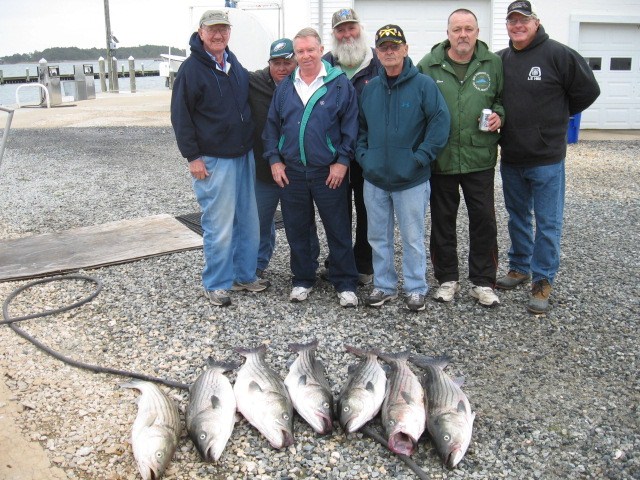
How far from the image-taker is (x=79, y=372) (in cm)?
422

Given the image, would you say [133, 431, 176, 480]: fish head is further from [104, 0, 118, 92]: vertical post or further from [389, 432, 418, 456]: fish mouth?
[104, 0, 118, 92]: vertical post

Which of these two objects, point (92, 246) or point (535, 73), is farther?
point (92, 246)

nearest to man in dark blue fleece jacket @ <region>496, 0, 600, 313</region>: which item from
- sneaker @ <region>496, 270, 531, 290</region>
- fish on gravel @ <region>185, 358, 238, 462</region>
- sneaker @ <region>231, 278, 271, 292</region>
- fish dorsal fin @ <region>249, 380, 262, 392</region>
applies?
sneaker @ <region>496, 270, 531, 290</region>

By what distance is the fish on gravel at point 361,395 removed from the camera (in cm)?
348

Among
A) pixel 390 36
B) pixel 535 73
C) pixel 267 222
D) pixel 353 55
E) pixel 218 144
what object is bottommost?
pixel 267 222

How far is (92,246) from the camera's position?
6.80 metres

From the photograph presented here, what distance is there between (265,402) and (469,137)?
99.1 inches

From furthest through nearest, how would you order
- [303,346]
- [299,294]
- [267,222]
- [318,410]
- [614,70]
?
[614,70]
[267,222]
[299,294]
[303,346]
[318,410]

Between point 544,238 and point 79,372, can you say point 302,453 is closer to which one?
point 79,372

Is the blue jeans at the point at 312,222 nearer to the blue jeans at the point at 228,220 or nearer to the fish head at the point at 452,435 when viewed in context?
the blue jeans at the point at 228,220

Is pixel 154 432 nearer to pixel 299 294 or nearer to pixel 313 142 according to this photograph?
pixel 299 294

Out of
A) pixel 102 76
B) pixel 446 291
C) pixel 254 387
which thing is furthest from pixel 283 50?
pixel 102 76

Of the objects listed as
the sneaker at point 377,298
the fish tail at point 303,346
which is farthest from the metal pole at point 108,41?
the fish tail at point 303,346

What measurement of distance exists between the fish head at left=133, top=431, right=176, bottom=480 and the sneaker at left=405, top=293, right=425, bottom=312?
7.58 ft
